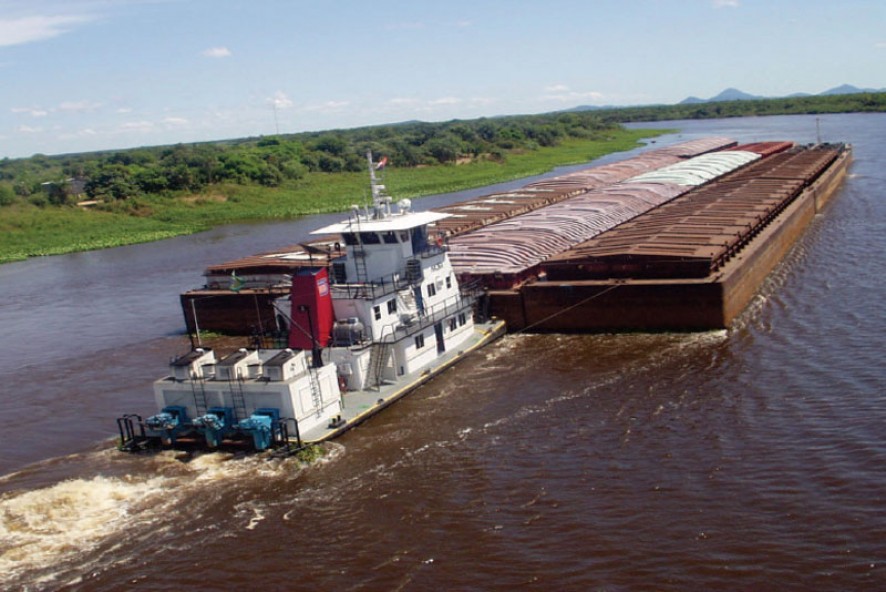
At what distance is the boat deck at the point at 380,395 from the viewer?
61.0ft

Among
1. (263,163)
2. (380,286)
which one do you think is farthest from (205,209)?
(380,286)

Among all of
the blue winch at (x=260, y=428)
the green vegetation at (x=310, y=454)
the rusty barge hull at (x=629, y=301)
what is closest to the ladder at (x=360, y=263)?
the rusty barge hull at (x=629, y=301)

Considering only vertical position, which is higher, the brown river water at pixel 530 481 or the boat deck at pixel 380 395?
the boat deck at pixel 380 395

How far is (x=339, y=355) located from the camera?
20844 mm

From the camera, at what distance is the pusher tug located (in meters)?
18.3

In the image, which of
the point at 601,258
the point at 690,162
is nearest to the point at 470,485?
the point at 601,258

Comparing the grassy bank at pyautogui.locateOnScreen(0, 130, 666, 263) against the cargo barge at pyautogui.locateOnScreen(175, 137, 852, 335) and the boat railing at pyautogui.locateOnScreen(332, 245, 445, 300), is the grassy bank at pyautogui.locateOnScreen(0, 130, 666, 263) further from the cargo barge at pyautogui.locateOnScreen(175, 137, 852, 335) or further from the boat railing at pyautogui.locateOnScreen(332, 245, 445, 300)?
the boat railing at pyautogui.locateOnScreen(332, 245, 445, 300)

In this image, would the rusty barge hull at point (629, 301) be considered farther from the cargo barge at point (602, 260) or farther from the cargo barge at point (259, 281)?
the cargo barge at point (259, 281)

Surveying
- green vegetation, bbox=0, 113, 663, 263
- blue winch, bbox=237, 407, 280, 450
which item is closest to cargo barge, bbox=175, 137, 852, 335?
blue winch, bbox=237, 407, 280, 450

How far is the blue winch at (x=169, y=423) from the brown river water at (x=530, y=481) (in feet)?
2.18

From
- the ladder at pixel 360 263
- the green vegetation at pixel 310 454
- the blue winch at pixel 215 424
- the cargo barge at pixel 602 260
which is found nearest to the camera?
the green vegetation at pixel 310 454

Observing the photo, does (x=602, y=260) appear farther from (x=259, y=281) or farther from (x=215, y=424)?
(x=215, y=424)

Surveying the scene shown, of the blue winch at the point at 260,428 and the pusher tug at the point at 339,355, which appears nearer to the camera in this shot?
the blue winch at the point at 260,428

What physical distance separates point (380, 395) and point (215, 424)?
4163mm
